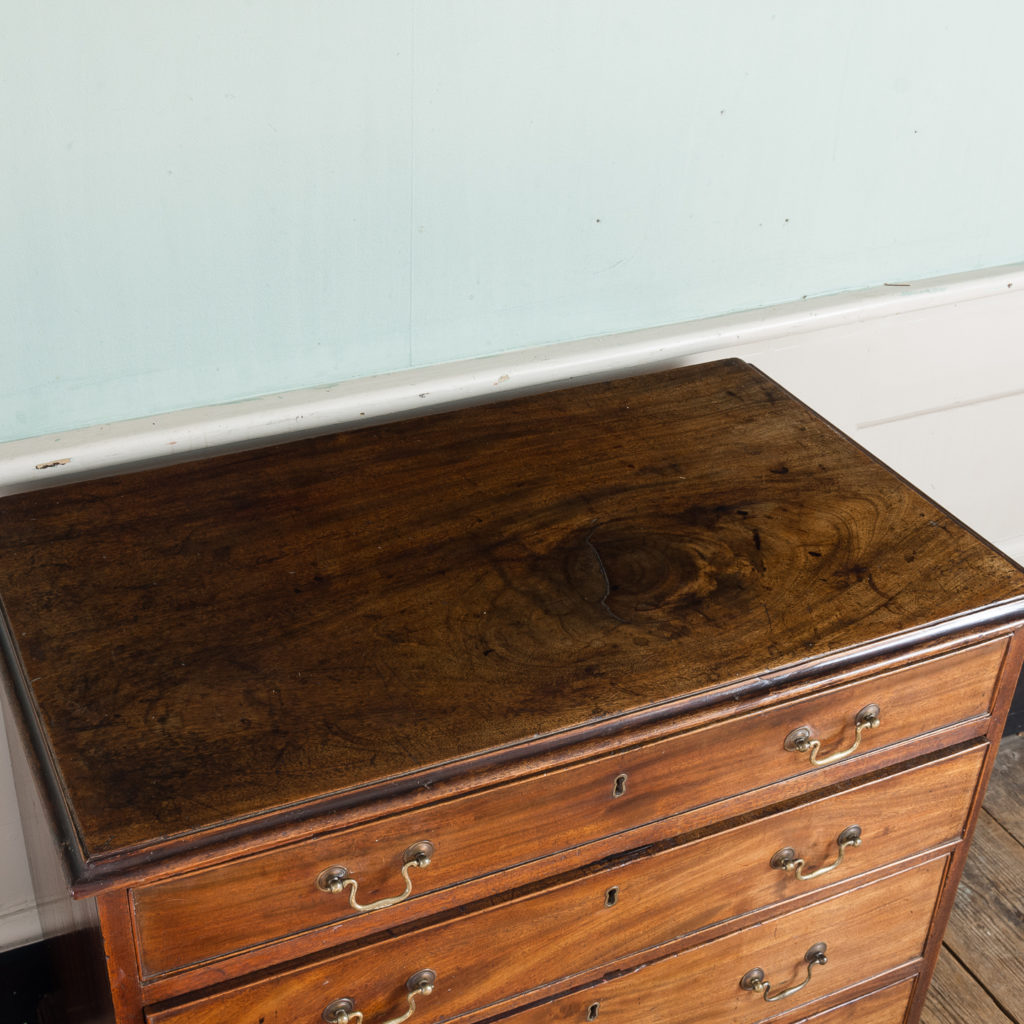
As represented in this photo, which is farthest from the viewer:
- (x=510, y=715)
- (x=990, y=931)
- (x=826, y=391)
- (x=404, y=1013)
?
(x=990, y=931)

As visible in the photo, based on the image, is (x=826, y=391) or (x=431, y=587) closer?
(x=431, y=587)

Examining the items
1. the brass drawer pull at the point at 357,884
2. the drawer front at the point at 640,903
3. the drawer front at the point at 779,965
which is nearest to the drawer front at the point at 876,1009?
the drawer front at the point at 779,965

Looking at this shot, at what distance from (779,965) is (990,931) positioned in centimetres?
72

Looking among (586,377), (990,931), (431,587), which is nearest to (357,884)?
(431,587)

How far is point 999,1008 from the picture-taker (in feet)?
5.81

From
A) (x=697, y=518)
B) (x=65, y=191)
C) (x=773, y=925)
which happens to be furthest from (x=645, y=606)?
(x=65, y=191)

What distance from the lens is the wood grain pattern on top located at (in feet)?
3.17

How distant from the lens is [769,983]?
1355mm

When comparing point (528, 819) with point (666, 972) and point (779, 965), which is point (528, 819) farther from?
point (779, 965)

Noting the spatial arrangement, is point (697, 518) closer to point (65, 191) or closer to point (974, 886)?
point (65, 191)

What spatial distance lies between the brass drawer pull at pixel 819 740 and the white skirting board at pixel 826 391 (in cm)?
56

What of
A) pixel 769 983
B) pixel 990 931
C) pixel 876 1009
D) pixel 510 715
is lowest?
pixel 990 931

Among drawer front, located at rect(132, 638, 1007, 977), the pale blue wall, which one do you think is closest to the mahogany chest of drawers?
drawer front, located at rect(132, 638, 1007, 977)

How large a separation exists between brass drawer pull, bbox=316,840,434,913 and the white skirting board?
55 centimetres
